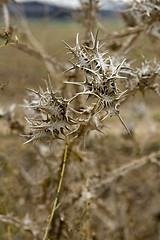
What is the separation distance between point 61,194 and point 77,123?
0.29 meters

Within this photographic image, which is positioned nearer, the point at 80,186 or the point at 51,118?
the point at 51,118

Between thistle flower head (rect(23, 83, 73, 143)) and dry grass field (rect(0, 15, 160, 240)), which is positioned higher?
thistle flower head (rect(23, 83, 73, 143))

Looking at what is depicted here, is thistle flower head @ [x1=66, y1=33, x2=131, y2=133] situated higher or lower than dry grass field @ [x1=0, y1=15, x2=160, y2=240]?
higher

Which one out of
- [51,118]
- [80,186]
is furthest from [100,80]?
[80,186]

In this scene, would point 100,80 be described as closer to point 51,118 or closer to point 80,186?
point 51,118

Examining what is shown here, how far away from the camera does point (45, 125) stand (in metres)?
0.53

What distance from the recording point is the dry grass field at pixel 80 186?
882 mm

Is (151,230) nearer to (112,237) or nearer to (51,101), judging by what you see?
(112,237)

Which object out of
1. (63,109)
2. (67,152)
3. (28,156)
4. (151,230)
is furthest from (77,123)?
(28,156)

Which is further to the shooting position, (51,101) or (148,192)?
(148,192)

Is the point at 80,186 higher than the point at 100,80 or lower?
lower

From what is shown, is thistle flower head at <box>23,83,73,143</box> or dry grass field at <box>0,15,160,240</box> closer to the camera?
thistle flower head at <box>23,83,73,143</box>

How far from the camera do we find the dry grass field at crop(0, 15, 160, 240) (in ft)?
2.89

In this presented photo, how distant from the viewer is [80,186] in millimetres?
1043
